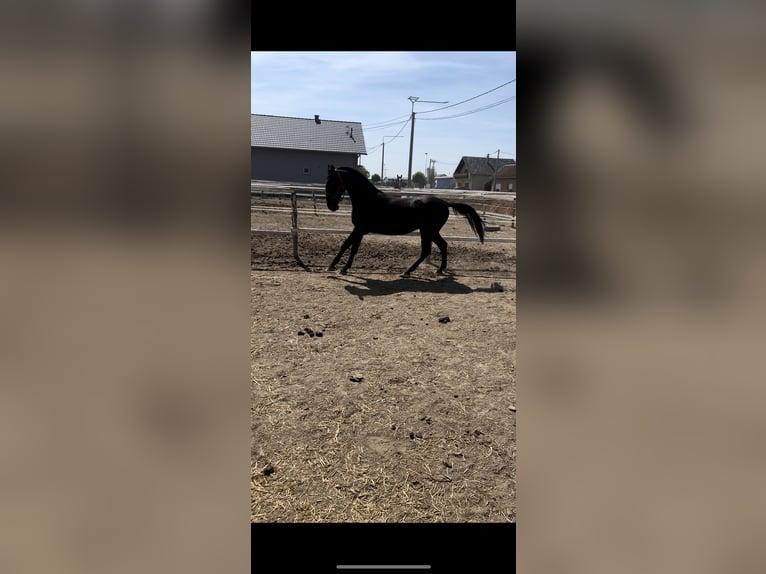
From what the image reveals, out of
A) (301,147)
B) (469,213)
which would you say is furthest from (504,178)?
(469,213)

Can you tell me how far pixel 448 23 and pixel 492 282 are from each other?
5.44 meters

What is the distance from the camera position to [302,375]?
11.0 feet

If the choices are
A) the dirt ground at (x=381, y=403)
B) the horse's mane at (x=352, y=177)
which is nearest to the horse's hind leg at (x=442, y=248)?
the dirt ground at (x=381, y=403)

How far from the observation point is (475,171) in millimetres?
44000

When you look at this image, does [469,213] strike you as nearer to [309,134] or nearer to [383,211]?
[383,211]

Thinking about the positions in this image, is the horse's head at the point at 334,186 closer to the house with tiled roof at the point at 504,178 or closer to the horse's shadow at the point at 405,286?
the horse's shadow at the point at 405,286

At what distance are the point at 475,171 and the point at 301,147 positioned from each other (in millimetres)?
20833
